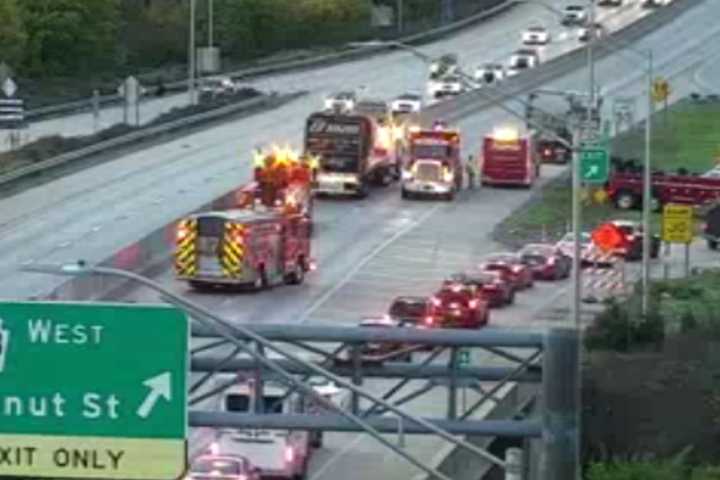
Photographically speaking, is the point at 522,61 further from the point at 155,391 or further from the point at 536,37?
the point at 155,391

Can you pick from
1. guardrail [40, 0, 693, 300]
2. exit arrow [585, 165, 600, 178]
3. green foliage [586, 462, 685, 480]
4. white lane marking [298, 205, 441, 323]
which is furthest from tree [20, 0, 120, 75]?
green foliage [586, 462, 685, 480]

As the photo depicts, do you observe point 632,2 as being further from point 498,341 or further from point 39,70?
point 498,341

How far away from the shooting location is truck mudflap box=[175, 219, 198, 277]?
5509 centimetres

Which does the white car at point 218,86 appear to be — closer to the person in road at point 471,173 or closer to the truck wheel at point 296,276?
the person in road at point 471,173

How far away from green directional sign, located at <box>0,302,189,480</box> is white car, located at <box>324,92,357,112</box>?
224 ft

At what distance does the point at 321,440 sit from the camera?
37.4m

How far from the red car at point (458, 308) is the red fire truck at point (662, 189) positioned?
20.7m

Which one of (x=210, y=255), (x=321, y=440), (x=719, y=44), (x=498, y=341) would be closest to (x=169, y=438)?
(x=498, y=341)

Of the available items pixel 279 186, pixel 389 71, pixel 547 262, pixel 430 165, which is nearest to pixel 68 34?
pixel 389 71

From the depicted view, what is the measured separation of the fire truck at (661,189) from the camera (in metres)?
72.8

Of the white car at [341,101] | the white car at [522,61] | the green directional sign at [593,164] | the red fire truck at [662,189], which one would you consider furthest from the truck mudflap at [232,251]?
the white car at [522,61]

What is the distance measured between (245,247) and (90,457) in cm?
4101

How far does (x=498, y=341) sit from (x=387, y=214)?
186 ft

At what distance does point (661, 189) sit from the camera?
72.9 metres
